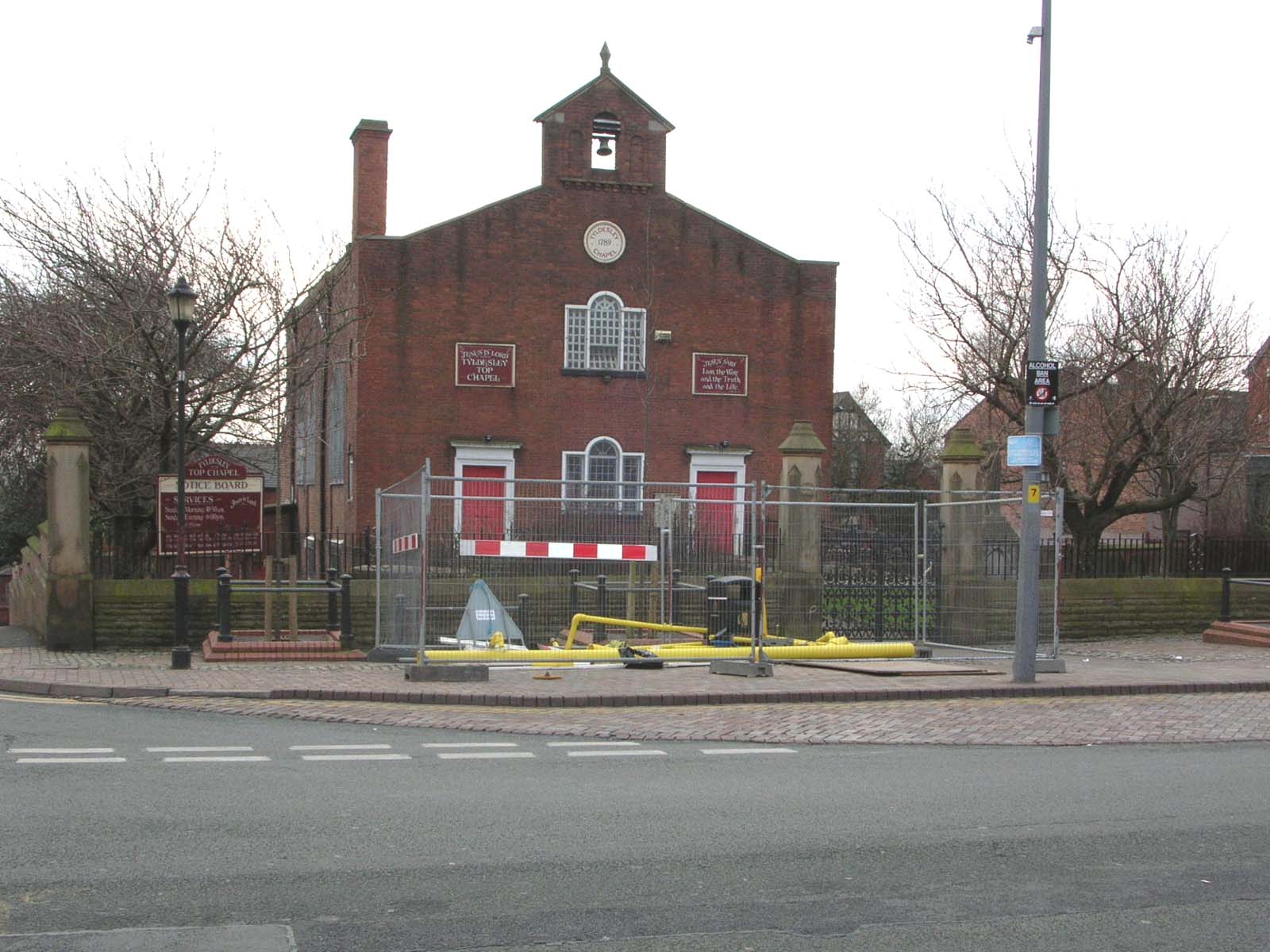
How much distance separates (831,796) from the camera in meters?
9.04

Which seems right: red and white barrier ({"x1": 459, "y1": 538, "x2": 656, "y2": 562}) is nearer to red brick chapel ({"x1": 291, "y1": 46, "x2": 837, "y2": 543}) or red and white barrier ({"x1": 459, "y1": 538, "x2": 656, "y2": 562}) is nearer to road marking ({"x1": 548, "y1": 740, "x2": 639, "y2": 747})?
road marking ({"x1": 548, "y1": 740, "x2": 639, "y2": 747})

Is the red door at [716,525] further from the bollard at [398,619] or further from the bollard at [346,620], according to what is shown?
the bollard at [346,620]

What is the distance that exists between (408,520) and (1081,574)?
13.8 meters

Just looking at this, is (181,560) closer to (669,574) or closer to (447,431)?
(669,574)

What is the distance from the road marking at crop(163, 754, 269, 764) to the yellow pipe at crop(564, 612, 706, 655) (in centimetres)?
670

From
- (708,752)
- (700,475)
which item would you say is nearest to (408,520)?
(708,752)

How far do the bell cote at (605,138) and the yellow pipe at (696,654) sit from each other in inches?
783

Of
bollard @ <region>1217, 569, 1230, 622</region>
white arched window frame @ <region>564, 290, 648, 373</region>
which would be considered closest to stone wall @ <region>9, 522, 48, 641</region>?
white arched window frame @ <region>564, 290, 648, 373</region>

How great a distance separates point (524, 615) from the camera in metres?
17.2

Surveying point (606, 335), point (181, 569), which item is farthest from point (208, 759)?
point (606, 335)

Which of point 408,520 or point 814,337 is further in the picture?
point 814,337

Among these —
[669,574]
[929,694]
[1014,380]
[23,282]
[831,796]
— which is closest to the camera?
[831,796]

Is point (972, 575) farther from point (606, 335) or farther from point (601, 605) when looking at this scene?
point (606, 335)

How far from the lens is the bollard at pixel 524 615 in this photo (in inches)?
672
